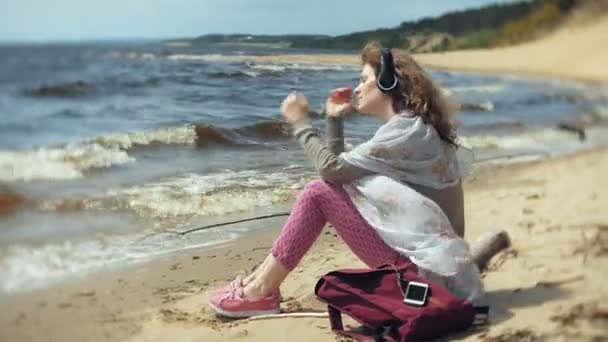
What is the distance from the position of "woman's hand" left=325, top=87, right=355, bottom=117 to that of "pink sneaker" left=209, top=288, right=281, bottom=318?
1.86 ft

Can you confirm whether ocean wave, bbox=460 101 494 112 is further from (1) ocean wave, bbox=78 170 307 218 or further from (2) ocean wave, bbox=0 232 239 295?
(2) ocean wave, bbox=0 232 239 295

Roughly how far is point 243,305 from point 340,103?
0.65 metres

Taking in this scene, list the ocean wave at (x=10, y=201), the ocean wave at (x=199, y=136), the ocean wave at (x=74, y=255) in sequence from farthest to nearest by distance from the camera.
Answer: the ocean wave at (x=199, y=136) → the ocean wave at (x=10, y=201) → the ocean wave at (x=74, y=255)

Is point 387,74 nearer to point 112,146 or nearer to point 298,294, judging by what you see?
point 298,294

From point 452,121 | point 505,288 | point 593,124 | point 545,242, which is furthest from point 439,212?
point 593,124

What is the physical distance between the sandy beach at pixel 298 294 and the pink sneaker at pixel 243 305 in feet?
0.11

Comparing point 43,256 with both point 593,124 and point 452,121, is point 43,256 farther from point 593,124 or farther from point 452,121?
point 593,124

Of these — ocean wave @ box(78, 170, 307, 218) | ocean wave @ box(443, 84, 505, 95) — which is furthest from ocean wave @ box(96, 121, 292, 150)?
ocean wave @ box(443, 84, 505, 95)

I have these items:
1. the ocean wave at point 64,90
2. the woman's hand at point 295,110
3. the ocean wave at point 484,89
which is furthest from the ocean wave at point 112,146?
the ocean wave at point 484,89

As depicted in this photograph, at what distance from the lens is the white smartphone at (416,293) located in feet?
6.70

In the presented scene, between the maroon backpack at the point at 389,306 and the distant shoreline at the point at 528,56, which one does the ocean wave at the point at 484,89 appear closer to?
the distant shoreline at the point at 528,56

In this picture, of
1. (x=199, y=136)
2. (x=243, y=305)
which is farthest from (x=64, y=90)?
(x=243, y=305)

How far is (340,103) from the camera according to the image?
7.59 ft

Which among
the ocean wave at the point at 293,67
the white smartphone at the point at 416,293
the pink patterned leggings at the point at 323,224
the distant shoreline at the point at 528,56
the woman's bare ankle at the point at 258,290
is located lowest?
the woman's bare ankle at the point at 258,290
